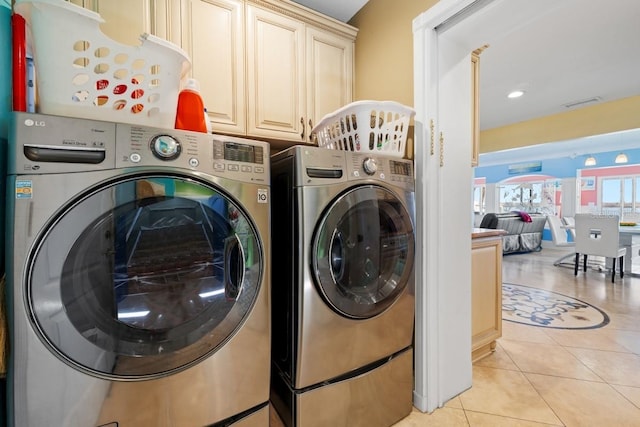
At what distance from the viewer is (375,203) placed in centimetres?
118

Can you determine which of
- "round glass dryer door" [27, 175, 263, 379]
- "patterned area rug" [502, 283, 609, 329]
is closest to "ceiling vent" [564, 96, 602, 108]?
"patterned area rug" [502, 283, 609, 329]

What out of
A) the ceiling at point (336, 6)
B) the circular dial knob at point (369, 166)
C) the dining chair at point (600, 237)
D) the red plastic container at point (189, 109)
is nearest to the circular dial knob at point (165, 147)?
the red plastic container at point (189, 109)

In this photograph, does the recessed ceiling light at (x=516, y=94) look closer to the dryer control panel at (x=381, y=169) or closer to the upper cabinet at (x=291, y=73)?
the upper cabinet at (x=291, y=73)

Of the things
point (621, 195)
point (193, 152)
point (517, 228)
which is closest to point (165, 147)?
point (193, 152)

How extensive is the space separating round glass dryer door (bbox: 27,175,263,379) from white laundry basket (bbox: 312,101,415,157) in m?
0.65

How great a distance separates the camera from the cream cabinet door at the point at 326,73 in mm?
1720

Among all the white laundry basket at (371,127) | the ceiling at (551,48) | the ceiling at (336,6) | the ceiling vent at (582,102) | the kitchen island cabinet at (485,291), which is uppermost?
the ceiling vent at (582,102)

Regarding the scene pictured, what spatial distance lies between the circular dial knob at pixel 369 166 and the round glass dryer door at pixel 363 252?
69mm

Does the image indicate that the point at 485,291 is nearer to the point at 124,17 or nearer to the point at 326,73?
the point at 326,73

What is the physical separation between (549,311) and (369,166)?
2.77 meters

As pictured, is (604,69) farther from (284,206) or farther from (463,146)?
(284,206)

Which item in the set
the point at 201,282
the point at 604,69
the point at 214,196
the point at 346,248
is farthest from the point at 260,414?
the point at 604,69

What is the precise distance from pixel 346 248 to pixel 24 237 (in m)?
0.95

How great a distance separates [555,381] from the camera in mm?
1614
